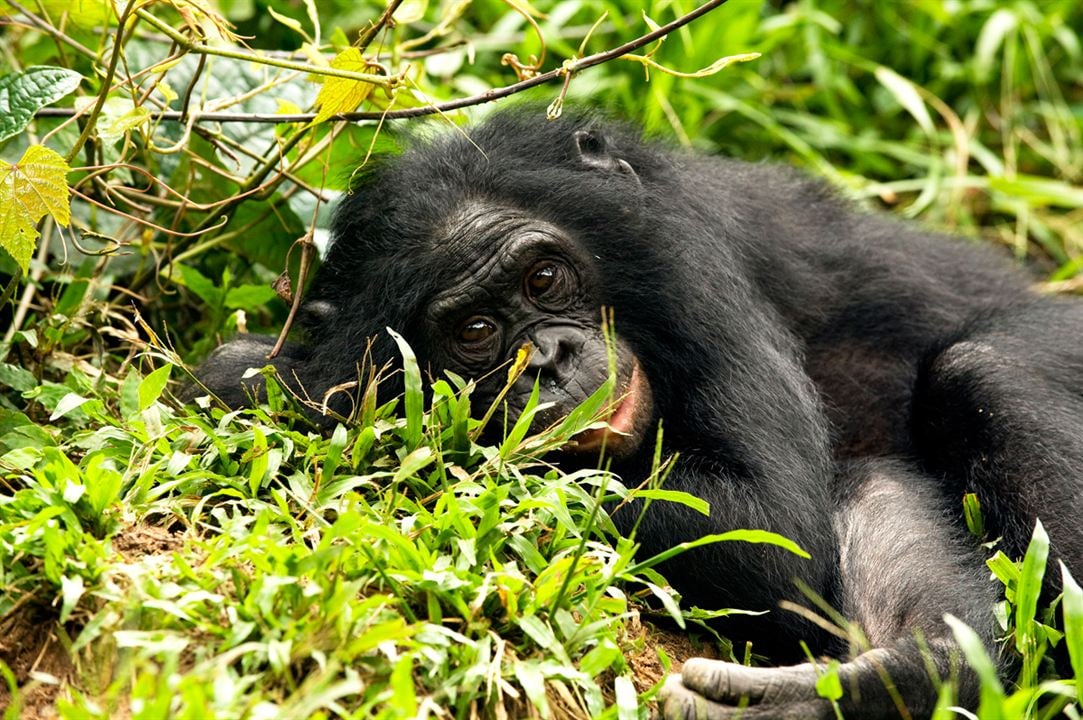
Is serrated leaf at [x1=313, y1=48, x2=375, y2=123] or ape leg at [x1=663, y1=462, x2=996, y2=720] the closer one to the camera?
ape leg at [x1=663, y1=462, x2=996, y2=720]

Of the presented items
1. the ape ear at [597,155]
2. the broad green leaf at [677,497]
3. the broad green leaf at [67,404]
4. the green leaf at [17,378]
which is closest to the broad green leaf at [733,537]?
the broad green leaf at [677,497]

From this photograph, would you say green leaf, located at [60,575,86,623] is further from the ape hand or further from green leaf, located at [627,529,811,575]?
the ape hand

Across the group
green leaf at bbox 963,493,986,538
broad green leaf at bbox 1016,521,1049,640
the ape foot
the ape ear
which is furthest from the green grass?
green leaf at bbox 963,493,986,538

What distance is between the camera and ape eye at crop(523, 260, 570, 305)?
13.7ft

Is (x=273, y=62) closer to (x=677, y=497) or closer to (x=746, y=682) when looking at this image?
(x=677, y=497)

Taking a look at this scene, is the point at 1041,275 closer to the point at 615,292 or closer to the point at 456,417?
the point at 615,292

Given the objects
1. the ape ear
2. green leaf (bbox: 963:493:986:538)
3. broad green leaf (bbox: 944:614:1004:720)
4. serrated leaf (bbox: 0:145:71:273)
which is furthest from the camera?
the ape ear

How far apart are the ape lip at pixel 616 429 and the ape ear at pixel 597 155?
848mm

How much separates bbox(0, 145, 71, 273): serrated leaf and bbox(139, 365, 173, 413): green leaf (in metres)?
0.49

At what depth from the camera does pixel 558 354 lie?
4004 millimetres

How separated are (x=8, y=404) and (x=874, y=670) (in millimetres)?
2889

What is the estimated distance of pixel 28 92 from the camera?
13.7 ft

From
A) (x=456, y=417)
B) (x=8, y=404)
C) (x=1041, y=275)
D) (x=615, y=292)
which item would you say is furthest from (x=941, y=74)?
(x=8, y=404)

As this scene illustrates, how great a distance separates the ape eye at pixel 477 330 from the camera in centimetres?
415
